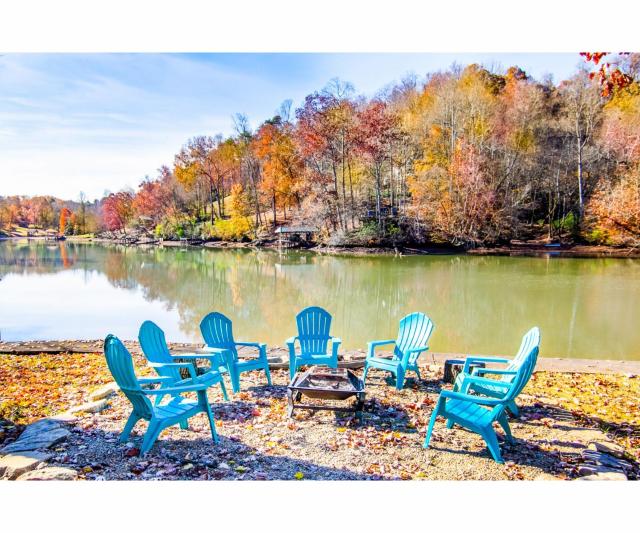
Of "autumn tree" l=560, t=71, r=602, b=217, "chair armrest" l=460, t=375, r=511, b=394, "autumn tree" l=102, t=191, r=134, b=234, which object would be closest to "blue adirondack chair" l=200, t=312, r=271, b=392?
"chair armrest" l=460, t=375, r=511, b=394

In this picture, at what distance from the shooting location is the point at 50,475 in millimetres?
2525

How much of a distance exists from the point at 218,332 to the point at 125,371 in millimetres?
1776

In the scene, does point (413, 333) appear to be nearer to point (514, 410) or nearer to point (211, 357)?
point (514, 410)

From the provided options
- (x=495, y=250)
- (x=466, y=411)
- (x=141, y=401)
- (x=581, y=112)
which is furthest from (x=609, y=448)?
(x=581, y=112)

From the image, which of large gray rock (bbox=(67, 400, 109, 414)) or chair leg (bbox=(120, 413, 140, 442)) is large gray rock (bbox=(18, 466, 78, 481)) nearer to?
chair leg (bbox=(120, 413, 140, 442))

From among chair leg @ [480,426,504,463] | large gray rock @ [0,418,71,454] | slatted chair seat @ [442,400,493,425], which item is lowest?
chair leg @ [480,426,504,463]

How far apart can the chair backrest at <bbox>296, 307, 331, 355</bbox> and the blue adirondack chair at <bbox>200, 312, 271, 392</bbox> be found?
46 cm

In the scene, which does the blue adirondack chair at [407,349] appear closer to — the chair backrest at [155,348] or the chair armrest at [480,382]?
the chair armrest at [480,382]

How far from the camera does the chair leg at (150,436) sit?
283 centimetres

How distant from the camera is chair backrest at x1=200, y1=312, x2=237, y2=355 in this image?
4.63m

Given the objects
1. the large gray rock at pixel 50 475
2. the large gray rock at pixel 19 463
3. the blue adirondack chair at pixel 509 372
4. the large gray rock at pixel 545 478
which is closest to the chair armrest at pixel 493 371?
the blue adirondack chair at pixel 509 372

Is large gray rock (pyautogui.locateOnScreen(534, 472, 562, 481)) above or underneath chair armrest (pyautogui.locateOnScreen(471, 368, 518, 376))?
underneath

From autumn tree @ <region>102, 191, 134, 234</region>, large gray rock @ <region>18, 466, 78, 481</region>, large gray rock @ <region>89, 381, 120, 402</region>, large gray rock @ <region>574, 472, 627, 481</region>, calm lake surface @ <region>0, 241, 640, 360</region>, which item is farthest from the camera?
autumn tree @ <region>102, 191, 134, 234</region>
